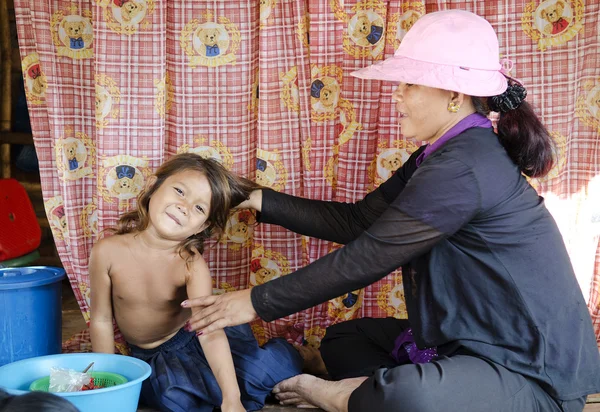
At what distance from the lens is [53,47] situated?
9.36 ft

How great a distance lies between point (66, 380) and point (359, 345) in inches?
41.0

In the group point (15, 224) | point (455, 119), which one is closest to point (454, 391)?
point (455, 119)

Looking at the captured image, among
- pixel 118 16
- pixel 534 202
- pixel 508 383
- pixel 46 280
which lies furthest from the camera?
pixel 118 16

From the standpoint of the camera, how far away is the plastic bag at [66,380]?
207cm

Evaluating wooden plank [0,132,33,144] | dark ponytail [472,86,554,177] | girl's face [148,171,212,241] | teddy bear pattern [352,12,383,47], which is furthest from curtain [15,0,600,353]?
wooden plank [0,132,33,144]

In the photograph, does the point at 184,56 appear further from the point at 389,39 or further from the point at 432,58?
the point at 432,58

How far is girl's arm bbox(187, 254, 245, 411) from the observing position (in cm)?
236

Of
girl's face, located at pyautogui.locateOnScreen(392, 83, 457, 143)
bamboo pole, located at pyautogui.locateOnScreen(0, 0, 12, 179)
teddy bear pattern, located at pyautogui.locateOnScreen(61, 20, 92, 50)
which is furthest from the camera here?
bamboo pole, located at pyautogui.locateOnScreen(0, 0, 12, 179)

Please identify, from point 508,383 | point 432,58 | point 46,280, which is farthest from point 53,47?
point 508,383

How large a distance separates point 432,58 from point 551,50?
2.93 ft

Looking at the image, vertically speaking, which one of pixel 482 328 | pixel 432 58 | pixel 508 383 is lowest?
pixel 508 383

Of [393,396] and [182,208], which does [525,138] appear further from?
[182,208]

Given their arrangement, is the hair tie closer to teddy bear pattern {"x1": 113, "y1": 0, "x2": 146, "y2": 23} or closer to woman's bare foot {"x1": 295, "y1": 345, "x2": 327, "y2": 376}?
woman's bare foot {"x1": 295, "y1": 345, "x2": 327, "y2": 376}

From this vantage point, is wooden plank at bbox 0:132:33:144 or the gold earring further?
wooden plank at bbox 0:132:33:144
